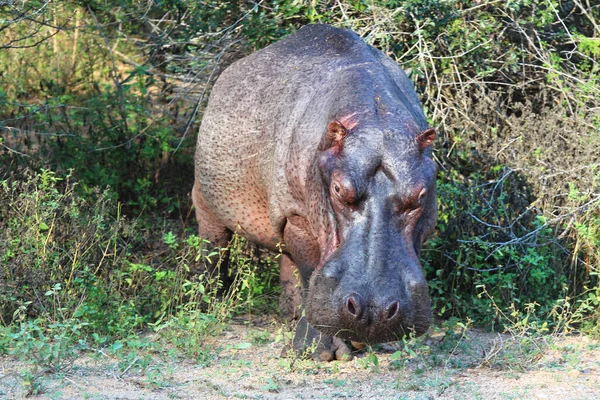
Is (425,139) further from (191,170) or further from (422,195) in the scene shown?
(191,170)

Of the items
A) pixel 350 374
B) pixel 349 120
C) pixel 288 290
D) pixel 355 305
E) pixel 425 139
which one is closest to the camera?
pixel 355 305

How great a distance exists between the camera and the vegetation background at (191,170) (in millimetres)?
6148

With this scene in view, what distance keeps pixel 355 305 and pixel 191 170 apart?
168 inches

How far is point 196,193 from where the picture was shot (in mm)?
7379

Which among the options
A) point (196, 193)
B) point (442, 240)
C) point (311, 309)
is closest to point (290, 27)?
point (196, 193)

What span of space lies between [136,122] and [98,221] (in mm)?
2439

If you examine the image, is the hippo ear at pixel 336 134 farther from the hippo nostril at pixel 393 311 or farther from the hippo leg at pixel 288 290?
the hippo leg at pixel 288 290

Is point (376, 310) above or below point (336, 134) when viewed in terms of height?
below

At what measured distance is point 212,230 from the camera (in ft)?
24.0

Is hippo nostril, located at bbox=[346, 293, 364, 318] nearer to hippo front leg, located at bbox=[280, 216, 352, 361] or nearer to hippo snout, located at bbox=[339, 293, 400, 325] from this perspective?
hippo snout, located at bbox=[339, 293, 400, 325]

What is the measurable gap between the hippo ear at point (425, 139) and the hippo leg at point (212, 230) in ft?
8.24

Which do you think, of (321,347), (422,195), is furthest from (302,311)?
(422,195)

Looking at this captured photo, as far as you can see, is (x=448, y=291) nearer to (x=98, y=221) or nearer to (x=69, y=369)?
(x=98, y=221)

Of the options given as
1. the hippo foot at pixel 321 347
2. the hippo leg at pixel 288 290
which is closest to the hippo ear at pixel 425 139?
the hippo foot at pixel 321 347
